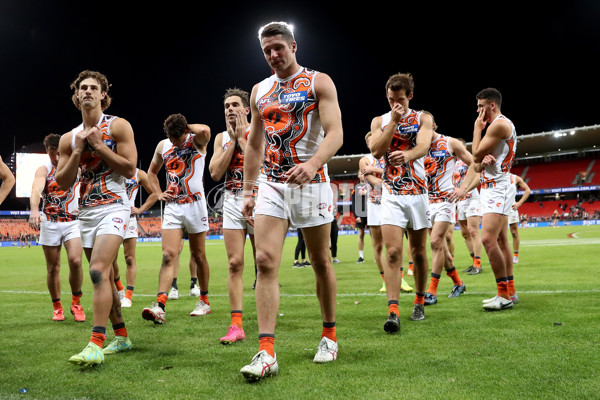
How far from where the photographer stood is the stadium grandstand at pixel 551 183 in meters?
48.4

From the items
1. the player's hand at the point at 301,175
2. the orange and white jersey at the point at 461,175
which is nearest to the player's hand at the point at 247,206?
the player's hand at the point at 301,175

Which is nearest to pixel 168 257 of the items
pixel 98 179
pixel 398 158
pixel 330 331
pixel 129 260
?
pixel 98 179

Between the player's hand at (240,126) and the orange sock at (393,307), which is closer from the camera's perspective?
the orange sock at (393,307)

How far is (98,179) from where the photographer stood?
4000mm

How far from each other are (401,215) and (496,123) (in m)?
1.84

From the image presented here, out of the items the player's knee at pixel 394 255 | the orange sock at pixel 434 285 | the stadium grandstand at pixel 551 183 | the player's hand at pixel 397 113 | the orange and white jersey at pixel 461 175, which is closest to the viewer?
the player's hand at pixel 397 113

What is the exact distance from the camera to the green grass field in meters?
2.87

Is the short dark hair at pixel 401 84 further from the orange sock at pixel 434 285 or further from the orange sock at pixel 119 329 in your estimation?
the orange sock at pixel 119 329

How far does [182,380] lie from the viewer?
125 inches

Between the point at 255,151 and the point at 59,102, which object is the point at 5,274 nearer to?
the point at 255,151

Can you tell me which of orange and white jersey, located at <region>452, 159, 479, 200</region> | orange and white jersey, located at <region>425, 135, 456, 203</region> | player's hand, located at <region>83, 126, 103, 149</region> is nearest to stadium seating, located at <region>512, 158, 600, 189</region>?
orange and white jersey, located at <region>452, 159, 479, 200</region>

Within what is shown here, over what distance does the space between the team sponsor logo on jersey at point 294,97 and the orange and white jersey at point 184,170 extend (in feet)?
9.02

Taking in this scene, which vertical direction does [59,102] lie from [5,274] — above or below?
above

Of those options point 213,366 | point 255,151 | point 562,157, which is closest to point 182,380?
point 213,366
